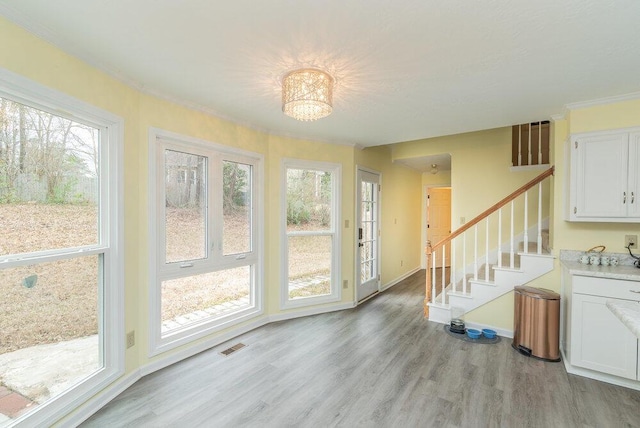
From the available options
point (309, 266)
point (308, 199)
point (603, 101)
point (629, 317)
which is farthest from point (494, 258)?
point (629, 317)

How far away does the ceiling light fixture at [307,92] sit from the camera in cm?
193

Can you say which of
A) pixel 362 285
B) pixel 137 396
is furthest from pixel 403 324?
pixel 137 396

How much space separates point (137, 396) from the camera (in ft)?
6.93

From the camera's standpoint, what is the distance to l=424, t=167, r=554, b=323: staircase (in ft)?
10.0

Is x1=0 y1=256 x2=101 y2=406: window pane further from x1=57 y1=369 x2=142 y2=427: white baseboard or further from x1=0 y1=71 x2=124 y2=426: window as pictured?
x1=57 y1=369 x2=142 y2=427: white baseboard

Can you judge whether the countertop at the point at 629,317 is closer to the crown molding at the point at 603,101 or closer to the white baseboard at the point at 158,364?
the crown molding at the point at 603,101

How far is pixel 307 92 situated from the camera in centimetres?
192

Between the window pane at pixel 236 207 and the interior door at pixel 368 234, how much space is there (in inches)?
66.2

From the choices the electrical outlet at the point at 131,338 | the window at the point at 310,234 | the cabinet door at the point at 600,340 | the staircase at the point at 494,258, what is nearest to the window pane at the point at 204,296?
the electrical outlet at the point at 131,338

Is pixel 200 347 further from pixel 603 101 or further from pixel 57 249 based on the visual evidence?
pixel 603 101

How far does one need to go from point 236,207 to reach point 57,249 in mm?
1649

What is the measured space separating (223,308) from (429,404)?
221cm

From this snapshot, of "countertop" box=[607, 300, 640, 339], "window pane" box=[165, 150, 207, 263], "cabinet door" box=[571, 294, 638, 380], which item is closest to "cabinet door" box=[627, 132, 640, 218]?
"cabinet door" box=[571, 294, 638, 380]

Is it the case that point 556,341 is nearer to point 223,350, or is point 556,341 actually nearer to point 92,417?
point 223,350
